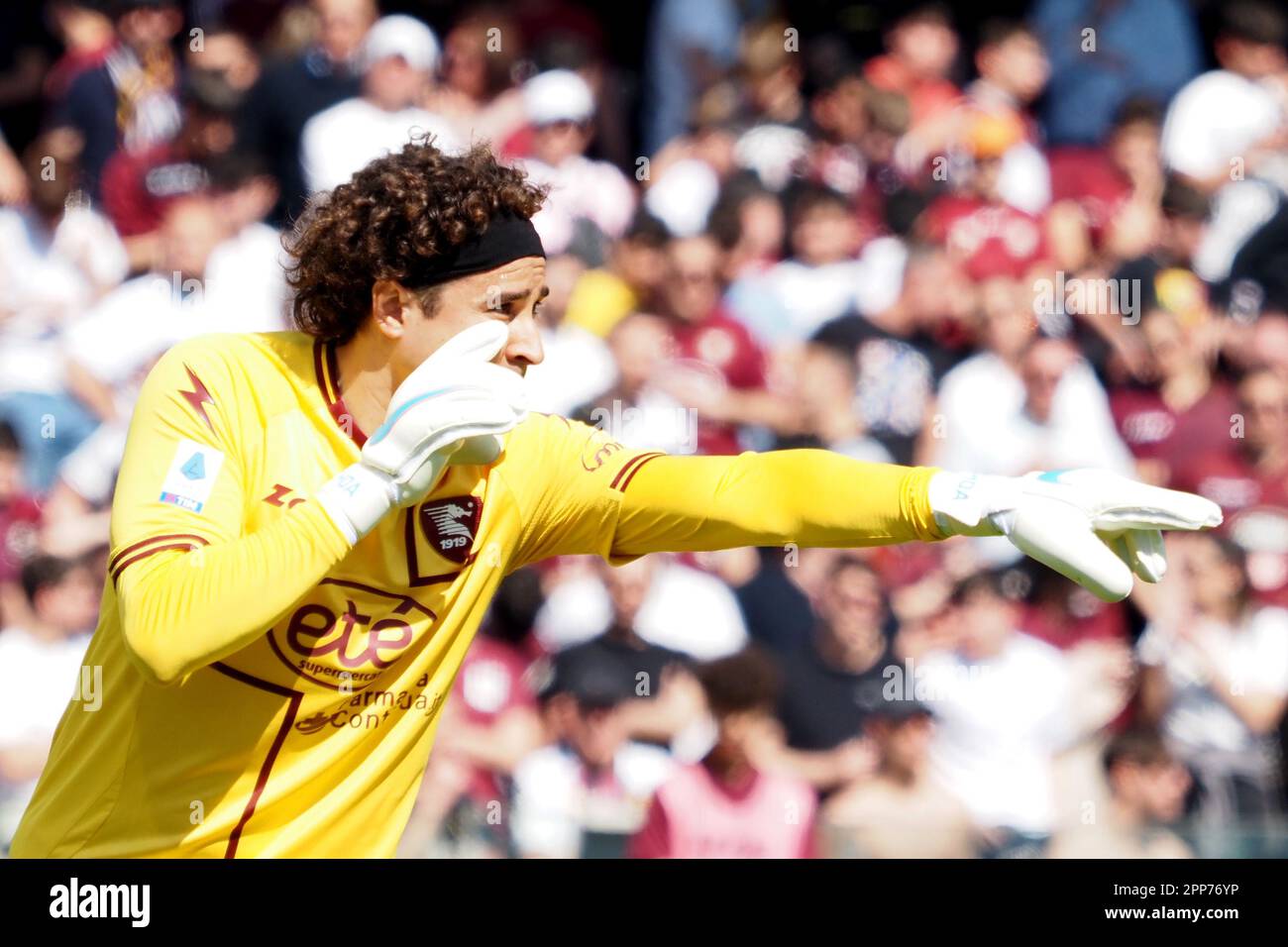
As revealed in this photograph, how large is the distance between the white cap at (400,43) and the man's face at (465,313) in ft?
13.3

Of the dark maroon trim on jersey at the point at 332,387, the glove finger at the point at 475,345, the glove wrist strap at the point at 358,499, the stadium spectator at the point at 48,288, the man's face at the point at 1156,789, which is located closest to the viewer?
the glove wrist strap at the point at 358,499

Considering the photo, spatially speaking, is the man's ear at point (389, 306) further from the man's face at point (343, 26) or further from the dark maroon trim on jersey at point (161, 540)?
the man's face at point (343, 26)

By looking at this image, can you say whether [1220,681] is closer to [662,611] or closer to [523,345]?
[662,611]

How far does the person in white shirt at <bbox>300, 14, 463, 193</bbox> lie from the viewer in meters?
7.20

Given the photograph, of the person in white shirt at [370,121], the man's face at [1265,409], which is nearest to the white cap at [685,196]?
the person in white shirt at [370,121]

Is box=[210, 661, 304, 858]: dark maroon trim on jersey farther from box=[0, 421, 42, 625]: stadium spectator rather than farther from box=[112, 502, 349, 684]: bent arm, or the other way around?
box=[0, 421, 42, 625]: stadium spectator

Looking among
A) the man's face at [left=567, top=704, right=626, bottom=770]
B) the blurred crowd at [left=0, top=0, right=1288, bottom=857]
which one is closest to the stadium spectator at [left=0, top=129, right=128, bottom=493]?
the blurred crowd at [left=0, top=0, right=1288, bottom=857]

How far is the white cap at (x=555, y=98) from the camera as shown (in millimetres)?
7551

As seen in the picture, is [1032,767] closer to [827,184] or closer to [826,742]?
[826,742]

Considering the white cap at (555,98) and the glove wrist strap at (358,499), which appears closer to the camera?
the glove wrist strap at (358,499)

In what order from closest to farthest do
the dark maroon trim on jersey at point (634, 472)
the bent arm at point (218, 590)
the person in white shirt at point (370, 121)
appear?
the bent arm at point (218, 590)
the dark maroon trim on jersey at point (634, 472)
the person in white shirt at point (370, 121)

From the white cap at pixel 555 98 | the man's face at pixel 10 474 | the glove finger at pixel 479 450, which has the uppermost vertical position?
the white cap at pixel 555 98

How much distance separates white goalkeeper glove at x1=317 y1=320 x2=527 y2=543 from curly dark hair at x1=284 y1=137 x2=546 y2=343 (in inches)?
15.7

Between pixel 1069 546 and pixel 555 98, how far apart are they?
15.8ft
